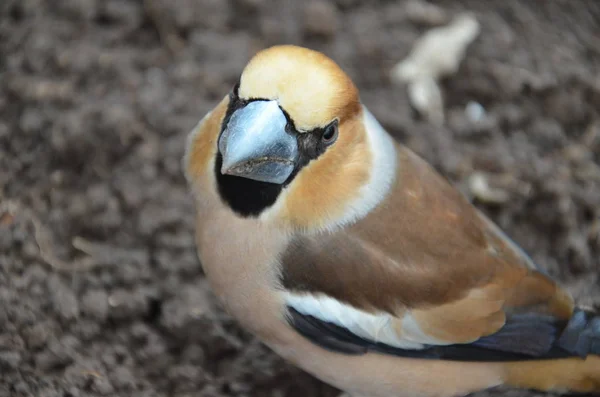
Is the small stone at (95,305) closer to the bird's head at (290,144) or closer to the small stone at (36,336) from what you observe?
the small stone at (36,336)

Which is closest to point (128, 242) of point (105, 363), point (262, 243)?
point (105, 363)

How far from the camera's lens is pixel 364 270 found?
2186mm

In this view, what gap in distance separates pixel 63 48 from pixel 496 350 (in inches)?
75.1

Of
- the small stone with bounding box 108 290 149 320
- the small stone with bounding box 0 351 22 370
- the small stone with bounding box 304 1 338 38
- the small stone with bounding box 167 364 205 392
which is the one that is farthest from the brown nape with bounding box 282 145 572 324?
the small stone with bounding box 304 1 338 38

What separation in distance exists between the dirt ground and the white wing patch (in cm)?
50

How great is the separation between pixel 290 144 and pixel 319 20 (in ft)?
4.93

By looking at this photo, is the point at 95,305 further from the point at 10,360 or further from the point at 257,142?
the point at 257,142

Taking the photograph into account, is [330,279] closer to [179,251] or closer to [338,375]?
[338,375]

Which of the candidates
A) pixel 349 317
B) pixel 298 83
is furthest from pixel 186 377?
pixel 298 83

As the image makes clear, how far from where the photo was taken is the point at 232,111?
2039 mm

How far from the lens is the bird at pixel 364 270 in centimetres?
211

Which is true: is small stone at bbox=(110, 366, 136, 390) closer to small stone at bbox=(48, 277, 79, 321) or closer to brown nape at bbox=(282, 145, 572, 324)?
small stone at bbox=(48, 277, 79, 321)

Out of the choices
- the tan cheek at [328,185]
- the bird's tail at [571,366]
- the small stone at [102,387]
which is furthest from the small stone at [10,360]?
the bird's tail at [571,366]

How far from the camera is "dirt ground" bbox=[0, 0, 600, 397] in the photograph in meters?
2.57
